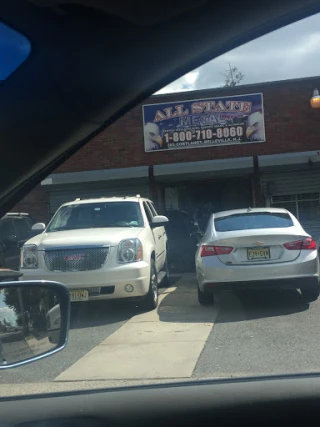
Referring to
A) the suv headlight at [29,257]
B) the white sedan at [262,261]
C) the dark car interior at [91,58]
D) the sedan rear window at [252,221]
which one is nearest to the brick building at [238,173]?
the sedan rear window at [252,221]

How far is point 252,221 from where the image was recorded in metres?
8.85

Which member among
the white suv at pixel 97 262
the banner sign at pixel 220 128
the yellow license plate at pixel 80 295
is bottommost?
the yellow license plate at pixel 80 295

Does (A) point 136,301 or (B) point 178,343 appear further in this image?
(A) point 136,301

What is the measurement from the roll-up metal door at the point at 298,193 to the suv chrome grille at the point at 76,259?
889 centimetres

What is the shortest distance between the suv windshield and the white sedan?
5.54 feet

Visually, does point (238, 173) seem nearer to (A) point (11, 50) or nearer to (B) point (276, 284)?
(B) point (276, 284)

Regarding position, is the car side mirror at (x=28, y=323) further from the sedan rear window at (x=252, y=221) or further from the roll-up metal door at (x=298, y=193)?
the roll-up metal door at (x=298, y=193)

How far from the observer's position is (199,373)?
17.7 ft

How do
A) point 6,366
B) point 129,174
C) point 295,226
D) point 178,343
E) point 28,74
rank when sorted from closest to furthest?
point 28,74 → point 6,366 → point 178,343 → point 295,226 → point 129,174

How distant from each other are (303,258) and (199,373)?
324cm

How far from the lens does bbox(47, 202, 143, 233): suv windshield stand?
9.43 meters

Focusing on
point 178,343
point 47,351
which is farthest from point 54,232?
point 47,351

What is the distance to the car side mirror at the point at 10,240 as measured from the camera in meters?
10.8

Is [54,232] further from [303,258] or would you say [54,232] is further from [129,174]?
[129,174]
